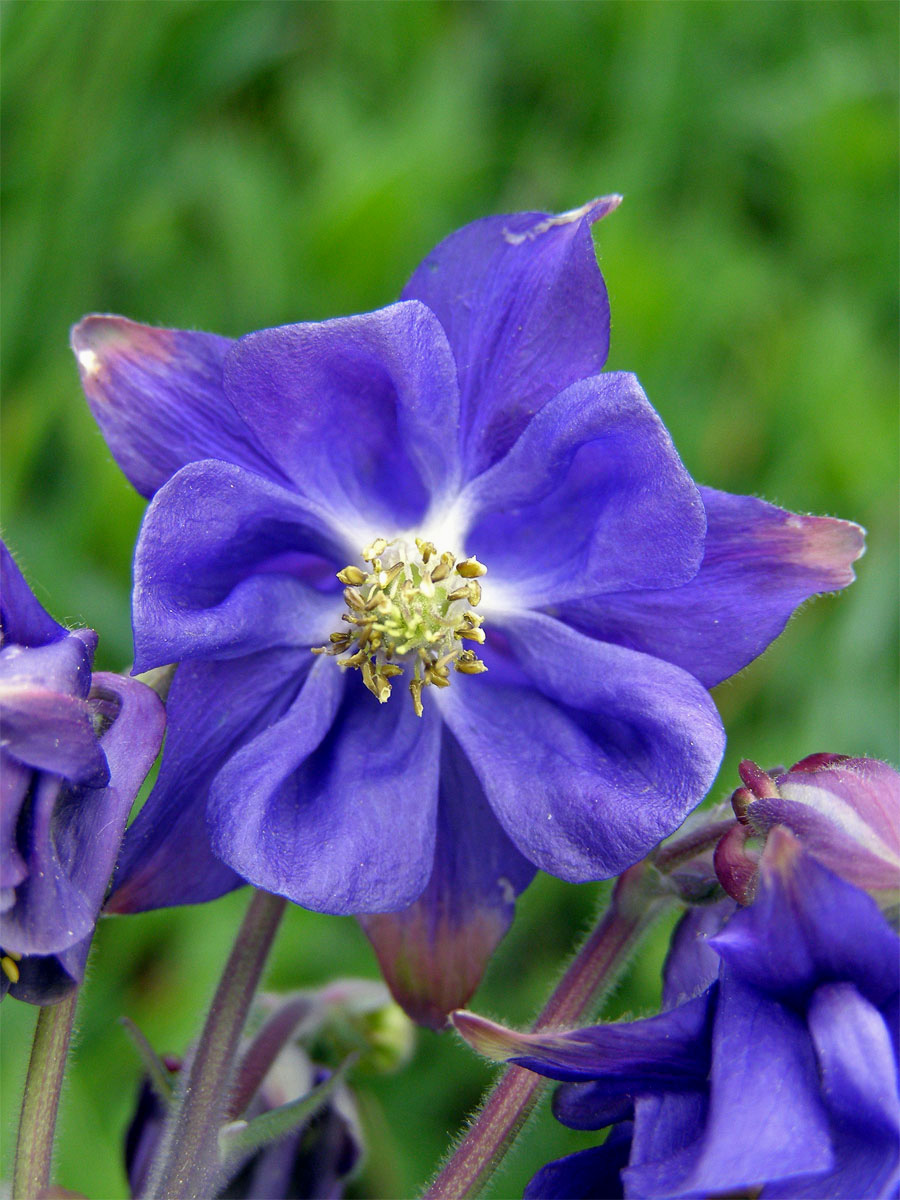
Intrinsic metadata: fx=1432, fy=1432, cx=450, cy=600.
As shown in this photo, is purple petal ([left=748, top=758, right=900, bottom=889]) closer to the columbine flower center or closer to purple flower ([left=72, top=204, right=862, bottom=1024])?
purple flower ([left=72, top=204, right=862, bottom=1024])

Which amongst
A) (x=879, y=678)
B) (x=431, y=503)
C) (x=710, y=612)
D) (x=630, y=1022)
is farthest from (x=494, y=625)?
(x=879, y=678)

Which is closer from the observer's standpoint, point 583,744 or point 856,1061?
point 856,1061

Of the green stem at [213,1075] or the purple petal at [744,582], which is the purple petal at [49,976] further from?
the purple petal at [744,582]

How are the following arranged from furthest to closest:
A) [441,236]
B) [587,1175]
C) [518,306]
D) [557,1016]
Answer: [441,236] → [518,306] → [557,1016] → [587,1175]

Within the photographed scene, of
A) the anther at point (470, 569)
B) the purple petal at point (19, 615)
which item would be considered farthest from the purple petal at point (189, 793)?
the anther at point (470, 569)

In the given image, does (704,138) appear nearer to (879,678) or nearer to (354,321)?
(879,678)

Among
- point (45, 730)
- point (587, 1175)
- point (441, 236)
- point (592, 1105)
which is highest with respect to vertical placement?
point (45, 730)

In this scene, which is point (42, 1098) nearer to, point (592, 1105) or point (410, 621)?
point (592, 1105)

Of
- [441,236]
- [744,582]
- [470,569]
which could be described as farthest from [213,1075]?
[441,236]
